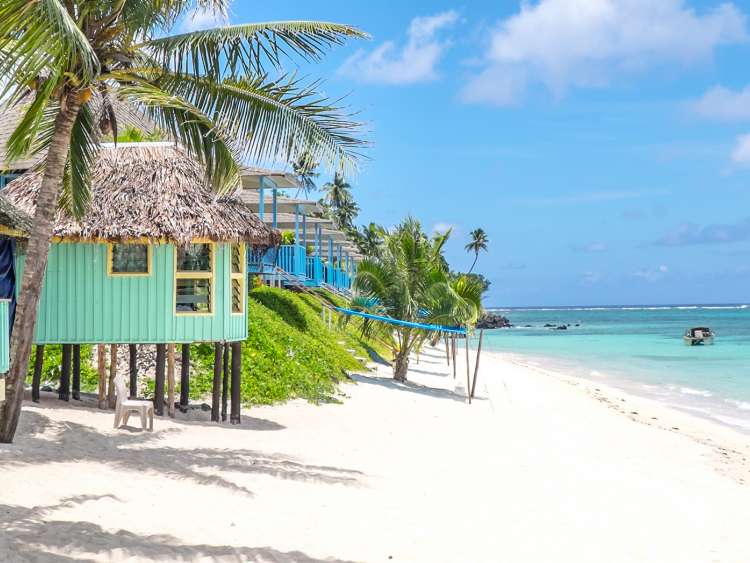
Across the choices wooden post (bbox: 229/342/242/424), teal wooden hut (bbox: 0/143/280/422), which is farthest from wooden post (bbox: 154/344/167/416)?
wooden post (bbox: 229/342/242/424)

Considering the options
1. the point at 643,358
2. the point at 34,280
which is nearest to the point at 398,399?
the point at 34,280

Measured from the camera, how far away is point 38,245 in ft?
32.7

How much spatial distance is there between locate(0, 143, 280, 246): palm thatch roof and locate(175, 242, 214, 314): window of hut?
0.74 metres

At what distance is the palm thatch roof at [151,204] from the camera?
42.6ft

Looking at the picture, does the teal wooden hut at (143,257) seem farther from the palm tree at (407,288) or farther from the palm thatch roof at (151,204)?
the palm tree at (407,288)

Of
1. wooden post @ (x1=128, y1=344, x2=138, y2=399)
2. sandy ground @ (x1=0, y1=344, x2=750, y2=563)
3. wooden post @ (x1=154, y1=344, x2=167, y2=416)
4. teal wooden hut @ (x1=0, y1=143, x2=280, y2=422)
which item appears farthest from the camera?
wooden post @ (x1=128, y1=344, x2=138, y2=399)

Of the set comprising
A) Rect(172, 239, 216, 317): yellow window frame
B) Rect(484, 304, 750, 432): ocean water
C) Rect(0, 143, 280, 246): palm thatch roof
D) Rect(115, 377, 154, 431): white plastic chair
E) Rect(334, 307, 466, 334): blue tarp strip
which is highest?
Rect(0, 143, 280, 246): palm thatch roof

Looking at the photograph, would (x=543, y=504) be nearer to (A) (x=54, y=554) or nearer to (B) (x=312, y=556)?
(B) (x=312, y=556)

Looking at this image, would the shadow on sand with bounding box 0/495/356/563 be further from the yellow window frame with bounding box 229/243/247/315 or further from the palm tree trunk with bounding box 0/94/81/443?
the yellow window frame with bounding box 229/243/247/315

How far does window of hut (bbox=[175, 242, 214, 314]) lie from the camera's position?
45.5 feet

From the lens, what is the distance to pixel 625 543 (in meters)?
8.60

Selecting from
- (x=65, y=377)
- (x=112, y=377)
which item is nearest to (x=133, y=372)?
(x=112, y=377)

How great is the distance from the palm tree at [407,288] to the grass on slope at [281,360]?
1936 mm

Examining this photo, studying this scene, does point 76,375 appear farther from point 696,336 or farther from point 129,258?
point 696,336
